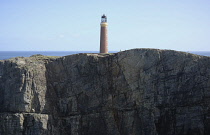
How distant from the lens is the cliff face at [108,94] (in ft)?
108

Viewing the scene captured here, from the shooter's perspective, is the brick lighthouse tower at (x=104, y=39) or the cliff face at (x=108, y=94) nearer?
the cliff face at (x=108, y=94)

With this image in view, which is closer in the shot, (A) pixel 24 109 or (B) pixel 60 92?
(A) pixel 24 109

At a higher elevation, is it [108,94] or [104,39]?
[104,39]

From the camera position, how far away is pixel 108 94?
35438mm

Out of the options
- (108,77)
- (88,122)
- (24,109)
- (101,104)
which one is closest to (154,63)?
(108,77)

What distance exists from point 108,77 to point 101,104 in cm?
347

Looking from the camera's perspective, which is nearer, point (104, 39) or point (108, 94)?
point (108, 94)

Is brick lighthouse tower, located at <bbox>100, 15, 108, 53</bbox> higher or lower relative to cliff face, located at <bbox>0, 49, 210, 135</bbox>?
higher

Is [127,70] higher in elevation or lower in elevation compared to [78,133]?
higher

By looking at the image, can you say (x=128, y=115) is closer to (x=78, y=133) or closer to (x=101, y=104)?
(x=101, y=104)

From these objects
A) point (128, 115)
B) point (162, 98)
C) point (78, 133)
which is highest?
point (162, 98)

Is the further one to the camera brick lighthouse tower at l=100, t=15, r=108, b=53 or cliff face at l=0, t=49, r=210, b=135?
brick lighthouse tower at l=100, t=15, r=108, b=53

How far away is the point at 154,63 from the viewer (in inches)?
1357

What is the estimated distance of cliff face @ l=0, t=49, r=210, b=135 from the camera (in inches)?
1298
